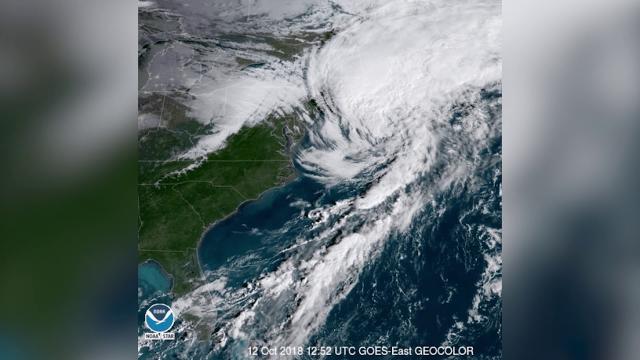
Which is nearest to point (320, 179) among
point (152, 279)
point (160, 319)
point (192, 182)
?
point (192, 182)

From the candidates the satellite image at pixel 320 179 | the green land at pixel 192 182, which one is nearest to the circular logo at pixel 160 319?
the satellite image at pixel 320 179

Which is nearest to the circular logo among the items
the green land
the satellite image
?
the satellite image

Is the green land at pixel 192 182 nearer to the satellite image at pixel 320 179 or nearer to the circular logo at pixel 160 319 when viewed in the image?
the satellite image at pixel 320 179

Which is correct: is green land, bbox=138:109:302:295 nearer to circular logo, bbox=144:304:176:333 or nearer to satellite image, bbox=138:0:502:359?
satellite image, bbox=138:0:502:359

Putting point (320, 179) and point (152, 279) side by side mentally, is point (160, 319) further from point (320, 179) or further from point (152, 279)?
point (320, 179)
